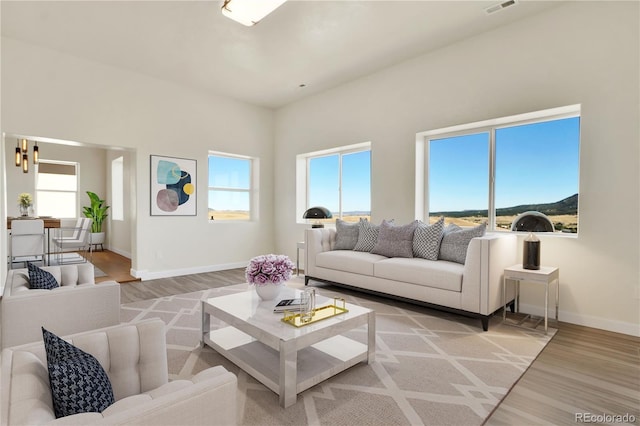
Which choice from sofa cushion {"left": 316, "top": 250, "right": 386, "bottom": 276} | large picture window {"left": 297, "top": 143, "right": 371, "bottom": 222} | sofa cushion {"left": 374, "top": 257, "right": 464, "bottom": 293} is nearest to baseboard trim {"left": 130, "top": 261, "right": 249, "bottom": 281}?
large picture window {"left": 297, "top": 143, "right": 371, "bottom": 222}

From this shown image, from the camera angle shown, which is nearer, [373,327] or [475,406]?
[475,406]

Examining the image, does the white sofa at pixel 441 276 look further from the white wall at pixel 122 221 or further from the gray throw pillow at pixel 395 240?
the white wall at pixel 122 221

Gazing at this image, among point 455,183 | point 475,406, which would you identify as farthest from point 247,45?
point 475,406

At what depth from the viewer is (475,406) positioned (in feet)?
6.08

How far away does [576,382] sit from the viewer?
2117 millimetres

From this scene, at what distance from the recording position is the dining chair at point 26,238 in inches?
209

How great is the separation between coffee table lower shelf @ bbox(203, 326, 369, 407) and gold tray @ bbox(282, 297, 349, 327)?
0.24 metres

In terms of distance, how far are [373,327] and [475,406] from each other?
74 centimetres

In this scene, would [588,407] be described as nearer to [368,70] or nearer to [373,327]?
[373,327]

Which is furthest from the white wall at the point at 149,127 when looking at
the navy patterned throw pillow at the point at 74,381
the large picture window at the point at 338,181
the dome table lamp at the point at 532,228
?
the dome table lamp at the point at 532,228

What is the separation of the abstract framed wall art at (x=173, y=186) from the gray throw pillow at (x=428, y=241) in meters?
3.69

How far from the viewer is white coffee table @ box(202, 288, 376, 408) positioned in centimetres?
185

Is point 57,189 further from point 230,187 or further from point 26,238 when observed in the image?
point 230,187

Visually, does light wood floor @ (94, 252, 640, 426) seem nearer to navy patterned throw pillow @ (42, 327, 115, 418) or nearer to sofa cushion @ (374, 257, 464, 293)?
sofa cushion @ (374, 257, 464, 293)
